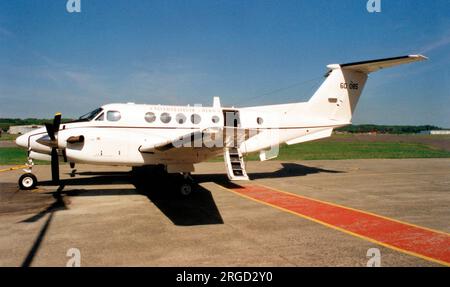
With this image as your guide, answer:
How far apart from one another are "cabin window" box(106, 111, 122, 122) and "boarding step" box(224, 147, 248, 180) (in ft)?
15.0

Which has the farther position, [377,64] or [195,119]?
[377,64]

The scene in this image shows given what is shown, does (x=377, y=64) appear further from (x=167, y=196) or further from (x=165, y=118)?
(x=167, y=196)

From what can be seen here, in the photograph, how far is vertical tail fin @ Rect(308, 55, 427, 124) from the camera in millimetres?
15617

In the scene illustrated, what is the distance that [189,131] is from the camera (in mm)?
12984

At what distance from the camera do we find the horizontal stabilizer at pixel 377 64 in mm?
13275

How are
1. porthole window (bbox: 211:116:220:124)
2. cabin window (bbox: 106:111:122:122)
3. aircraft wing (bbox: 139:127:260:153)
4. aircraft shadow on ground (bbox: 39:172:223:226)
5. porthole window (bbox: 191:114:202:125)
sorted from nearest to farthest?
aircraft wing (bbox: 139:127:260:153), aircraft shadow on ground (bbox: 39:172:223:226), cabin window (bbox: 106:111:122:122), porthole window (bbox: 191:114:202:125), porthole window (bbox: 211:116:220:124)

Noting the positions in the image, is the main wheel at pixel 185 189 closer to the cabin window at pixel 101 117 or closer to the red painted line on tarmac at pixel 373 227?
the red painted line on tarmac at pixel 373 227

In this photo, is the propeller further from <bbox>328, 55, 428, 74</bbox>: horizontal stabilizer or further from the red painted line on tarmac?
<bbox>328, 55, 428, 74</bbox>: horizontal stabilizer

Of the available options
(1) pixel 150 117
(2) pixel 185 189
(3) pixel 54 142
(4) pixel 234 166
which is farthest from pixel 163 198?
(3) pixel 54 142

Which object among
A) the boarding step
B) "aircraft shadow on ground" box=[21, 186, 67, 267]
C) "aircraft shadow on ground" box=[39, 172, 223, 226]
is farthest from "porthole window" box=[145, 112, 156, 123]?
"aircraft shadow on ground" box=[21, 186, 67, 267]

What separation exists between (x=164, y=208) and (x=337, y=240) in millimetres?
5029

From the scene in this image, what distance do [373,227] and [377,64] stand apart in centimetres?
967

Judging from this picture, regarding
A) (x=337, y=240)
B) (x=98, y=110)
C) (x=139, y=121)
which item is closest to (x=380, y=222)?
(x=337, y=240)
